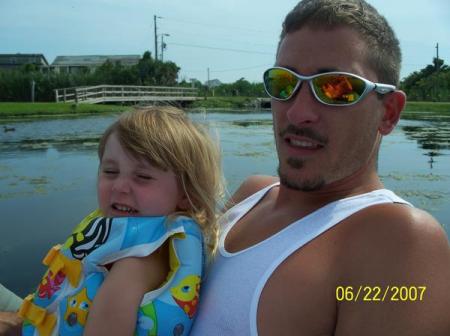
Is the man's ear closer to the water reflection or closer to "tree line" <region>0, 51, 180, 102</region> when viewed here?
the water reflection

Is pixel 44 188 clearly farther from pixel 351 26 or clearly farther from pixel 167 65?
pixel 167 65

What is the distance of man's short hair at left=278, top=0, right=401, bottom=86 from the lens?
5.74 ft

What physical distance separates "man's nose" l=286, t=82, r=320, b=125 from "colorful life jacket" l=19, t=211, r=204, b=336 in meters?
0.54

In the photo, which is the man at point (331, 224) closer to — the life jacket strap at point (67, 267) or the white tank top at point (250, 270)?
the white tank top at point (250, 270)

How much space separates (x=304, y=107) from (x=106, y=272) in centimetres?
90

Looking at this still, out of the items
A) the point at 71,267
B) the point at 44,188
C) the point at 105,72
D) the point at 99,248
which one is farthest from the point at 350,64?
the point at 105,72

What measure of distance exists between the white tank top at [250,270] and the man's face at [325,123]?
0.15 metres

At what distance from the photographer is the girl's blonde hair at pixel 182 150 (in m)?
1.72

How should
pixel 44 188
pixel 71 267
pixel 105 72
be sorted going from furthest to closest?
pixel 105 72, pixel 44 188, pixel 71 267

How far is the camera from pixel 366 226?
153cm

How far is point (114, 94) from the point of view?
37.4m

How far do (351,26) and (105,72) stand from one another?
46.8 m

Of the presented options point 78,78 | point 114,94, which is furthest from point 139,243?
point 78,78
